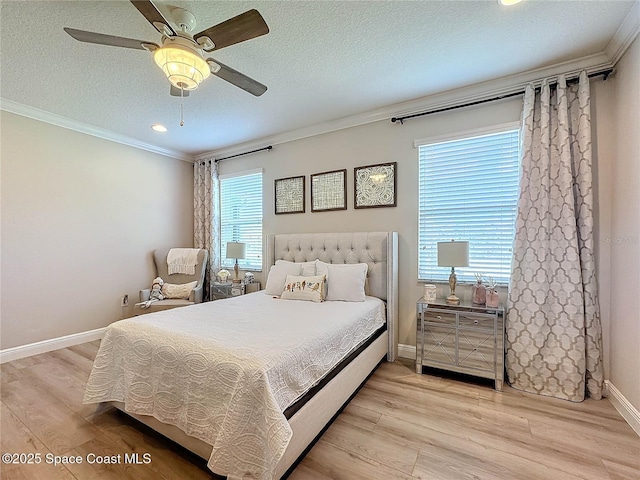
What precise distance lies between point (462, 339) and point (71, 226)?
15.2 ft

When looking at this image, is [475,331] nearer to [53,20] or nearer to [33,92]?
[53,20]

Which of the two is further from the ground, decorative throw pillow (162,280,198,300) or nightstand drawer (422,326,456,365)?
decorative throw pillow (162,280,198,300)

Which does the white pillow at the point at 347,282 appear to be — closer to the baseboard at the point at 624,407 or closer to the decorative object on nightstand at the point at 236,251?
the decorative object on nightstand at the point at 236,251

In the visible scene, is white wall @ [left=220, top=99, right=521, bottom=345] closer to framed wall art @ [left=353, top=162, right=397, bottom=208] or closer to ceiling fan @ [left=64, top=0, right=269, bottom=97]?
framed wall art @ [left=353, top=162, right=397, bottom=208]

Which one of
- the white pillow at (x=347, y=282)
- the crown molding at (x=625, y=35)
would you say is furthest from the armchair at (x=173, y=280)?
the crown molding at (x=625, y=35)

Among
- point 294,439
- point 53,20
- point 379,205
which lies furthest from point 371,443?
point 53,20

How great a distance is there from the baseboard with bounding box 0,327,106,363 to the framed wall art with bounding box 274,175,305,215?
9.55 feet

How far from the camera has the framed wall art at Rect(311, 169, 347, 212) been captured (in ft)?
11.4

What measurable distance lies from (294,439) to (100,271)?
144 inches

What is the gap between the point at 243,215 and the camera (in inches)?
176

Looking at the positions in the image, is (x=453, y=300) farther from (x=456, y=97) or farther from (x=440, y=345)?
(x=456, y=97)

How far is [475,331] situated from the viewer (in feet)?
7.97

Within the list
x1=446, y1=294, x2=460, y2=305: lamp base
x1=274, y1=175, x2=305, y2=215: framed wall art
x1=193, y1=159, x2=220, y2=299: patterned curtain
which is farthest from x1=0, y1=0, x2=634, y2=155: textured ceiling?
x1=446, y1=294, x2=460, y2=305: lamp base

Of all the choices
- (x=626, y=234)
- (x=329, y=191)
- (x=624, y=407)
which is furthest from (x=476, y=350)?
(x=329, y=191)
